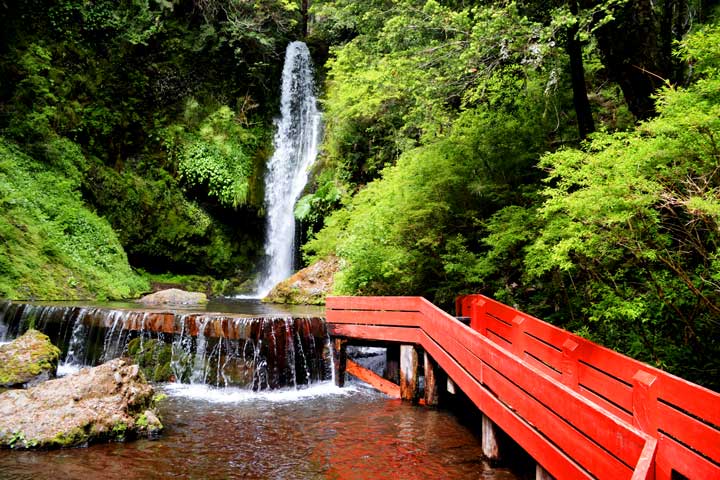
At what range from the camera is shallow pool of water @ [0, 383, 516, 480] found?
4.95 m

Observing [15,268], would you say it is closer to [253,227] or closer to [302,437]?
[253,227]

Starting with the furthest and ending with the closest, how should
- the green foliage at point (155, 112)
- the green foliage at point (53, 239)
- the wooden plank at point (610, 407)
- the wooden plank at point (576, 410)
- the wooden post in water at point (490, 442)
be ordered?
the green foliage at point (155, 112) → the green foliage at point (53, 239) → the wooden post in water at point (490, 442) → the wooden plank at point (610, 407) → the wooden plank at point (576, 410)

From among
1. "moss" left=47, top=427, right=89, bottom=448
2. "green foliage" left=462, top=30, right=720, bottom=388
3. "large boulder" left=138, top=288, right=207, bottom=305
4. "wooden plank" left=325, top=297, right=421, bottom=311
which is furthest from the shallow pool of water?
"large boulder" left=138, top=288, right=207, bottom=305

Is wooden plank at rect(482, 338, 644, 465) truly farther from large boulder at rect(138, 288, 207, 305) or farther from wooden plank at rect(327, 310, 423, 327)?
large boulder at rect(138, 288, 207, 305)

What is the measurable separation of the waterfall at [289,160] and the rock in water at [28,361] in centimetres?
1044

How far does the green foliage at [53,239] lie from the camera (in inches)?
522

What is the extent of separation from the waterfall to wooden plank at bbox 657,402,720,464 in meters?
16.4

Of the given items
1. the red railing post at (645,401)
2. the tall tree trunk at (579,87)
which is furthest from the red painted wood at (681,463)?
the tall tree trunk at (579,87)

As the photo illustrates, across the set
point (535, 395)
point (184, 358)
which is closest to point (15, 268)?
point (184, 358)

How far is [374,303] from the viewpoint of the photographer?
346 inches

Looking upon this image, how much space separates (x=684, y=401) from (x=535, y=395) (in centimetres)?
102

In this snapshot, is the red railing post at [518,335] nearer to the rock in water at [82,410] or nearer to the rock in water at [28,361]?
the rock in water at [82,410]

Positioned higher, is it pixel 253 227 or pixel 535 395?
pixel 253 227

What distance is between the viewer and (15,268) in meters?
13.0
